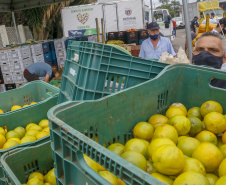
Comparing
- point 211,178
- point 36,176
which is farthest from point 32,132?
point 211,178

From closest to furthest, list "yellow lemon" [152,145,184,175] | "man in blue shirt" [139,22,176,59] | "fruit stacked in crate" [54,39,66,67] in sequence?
"yellow lemon" [152,145,184,175]
"man in blue shirt" [139,22,176,59]
"fruit stacked in crate" [54,39,66,67]

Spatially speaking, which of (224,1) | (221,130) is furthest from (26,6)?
(224,1)

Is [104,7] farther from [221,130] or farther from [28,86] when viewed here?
[221,130]

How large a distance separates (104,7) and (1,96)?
11.2 m

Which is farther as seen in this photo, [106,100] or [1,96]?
[1,96]

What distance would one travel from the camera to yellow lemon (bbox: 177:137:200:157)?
5.87 ft

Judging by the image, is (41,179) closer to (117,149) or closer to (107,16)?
(117,149)

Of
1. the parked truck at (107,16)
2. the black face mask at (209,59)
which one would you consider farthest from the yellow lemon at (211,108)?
the parked truck at (107,16)

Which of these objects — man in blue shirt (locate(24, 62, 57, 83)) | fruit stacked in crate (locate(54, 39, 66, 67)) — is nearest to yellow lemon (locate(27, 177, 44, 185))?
man in blue shirt (locate(24, 62, 57, 83))

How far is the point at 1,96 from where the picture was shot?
12.5ft

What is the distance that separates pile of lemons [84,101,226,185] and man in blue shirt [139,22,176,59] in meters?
3.00

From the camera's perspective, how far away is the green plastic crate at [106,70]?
2.16m

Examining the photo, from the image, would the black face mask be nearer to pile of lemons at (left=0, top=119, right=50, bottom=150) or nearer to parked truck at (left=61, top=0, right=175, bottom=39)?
pile of lemons at (left=0, top=119, right=50, bottom=150)

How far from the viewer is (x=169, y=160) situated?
1383 millimetres
